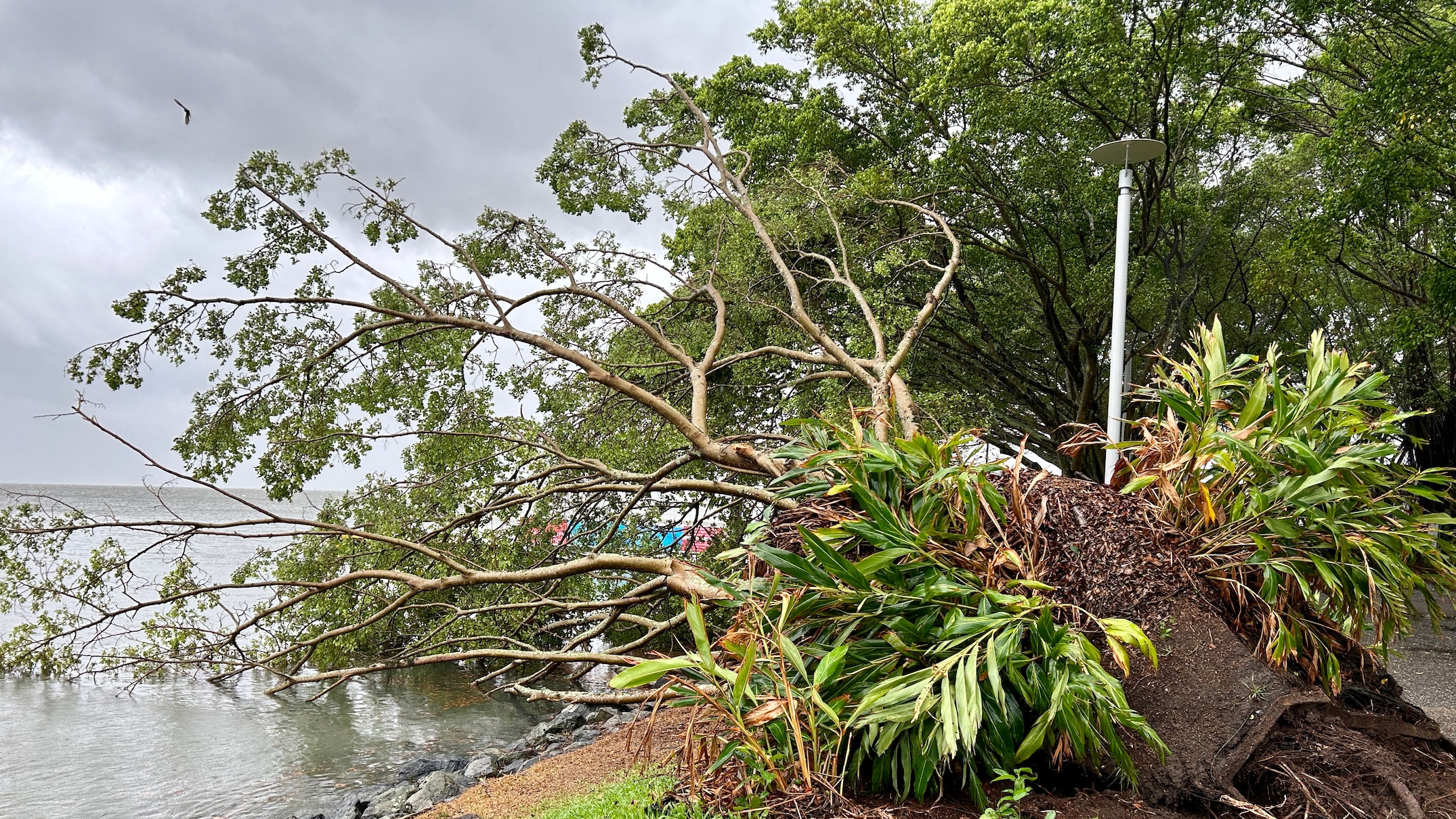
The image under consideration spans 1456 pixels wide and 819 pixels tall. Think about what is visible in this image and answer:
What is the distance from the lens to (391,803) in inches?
265

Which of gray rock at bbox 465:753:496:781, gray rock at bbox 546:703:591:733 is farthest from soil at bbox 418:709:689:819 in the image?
gray rock at bbox 546:703:591:733

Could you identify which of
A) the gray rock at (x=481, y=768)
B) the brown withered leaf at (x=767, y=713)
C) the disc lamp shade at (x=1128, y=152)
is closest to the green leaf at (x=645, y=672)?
the brown withered leaf at (x=767, y=713)

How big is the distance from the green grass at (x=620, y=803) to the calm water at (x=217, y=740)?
168 inches

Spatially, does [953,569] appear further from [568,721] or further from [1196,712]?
[568,721]

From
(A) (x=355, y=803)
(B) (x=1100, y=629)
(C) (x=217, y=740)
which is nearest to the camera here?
(B) (x=1100, y=629)

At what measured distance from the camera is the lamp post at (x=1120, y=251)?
646 cm

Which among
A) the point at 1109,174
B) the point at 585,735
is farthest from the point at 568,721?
the point at 1109,174

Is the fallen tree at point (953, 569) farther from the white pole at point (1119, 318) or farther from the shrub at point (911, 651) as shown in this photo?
the white pole at point (1119, 318)

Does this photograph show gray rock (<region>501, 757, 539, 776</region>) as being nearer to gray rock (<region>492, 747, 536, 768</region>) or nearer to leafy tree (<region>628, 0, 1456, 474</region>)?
gray rock (<region>492, 747, 536, 768</region>)

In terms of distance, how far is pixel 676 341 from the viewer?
1038 centimetres

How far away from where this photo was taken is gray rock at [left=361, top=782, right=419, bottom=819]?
6.45 meters

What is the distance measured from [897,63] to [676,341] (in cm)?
526

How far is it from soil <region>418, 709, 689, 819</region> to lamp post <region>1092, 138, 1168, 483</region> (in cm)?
374

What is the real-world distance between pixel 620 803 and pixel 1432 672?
811 cm
